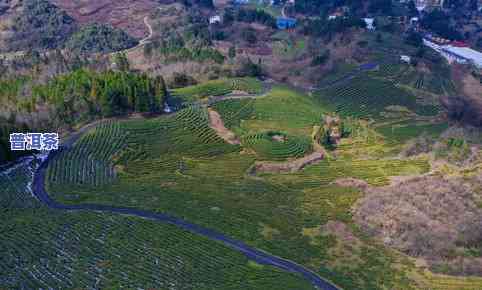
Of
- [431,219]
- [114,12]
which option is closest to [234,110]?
[431,219]

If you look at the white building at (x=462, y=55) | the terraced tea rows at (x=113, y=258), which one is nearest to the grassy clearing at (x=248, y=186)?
the terraced tea rows at (x=113, y=258)

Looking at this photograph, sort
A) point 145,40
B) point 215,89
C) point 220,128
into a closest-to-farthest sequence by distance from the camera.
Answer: point 220,128
point 215,89
point 145,40

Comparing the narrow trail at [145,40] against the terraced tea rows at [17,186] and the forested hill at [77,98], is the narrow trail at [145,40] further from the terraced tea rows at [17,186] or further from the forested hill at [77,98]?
the terraced tea rows at [17,186]

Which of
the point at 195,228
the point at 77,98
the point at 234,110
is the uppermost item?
the point at 77,98

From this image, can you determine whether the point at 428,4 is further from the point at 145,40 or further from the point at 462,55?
the point at 145,40

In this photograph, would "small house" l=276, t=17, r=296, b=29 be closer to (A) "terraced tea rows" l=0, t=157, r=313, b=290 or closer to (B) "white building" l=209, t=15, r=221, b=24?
(B) "white building" l=209, t=15, r=221, b=24

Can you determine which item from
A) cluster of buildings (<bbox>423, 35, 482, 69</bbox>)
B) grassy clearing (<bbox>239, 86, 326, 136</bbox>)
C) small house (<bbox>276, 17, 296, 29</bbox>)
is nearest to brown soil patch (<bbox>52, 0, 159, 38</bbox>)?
small house (<bbox>276, 17, 296, 29</bbox>)

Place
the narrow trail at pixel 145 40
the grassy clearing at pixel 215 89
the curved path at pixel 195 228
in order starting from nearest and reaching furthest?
the curved path at pixel 195 228 < the grassy clearing at pixel 215 89 < the narrow trail at pixel 145 40
